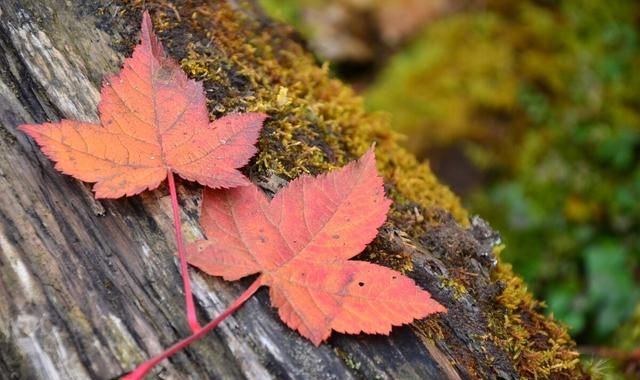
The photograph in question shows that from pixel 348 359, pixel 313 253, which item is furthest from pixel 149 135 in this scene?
pixel 348 359

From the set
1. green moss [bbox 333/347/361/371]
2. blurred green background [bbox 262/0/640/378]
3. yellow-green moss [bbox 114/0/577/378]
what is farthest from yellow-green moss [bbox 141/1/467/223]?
blurred green background [bbox 262/0/640/378]

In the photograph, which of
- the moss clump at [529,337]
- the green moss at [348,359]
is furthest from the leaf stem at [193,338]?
the moss clump at [529,337]

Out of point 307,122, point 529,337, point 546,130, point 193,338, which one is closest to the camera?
point 193,338

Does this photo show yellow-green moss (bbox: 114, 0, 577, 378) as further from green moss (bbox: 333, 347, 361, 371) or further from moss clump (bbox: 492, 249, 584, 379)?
green moss (bbox: 333, 347, 361, 371)

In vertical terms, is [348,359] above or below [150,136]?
below

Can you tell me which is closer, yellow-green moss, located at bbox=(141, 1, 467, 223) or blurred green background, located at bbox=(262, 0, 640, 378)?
yellow-green moss, located at bbox=(141, 1, 467, 223)

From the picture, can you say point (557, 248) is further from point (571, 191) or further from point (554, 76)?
point (554, 76)

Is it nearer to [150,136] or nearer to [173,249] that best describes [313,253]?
[173,249]

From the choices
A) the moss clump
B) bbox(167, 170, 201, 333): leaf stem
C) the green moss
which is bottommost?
the moss clump
